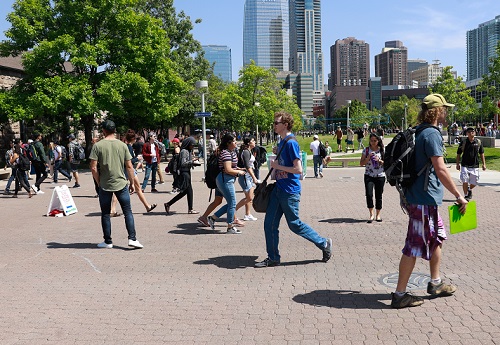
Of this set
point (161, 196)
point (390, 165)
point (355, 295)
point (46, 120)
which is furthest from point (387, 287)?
point (46, 120)

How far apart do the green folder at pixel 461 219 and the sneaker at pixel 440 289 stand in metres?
0.59

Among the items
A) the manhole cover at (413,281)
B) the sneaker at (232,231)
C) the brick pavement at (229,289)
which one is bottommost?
the brick pavement at (229,289)

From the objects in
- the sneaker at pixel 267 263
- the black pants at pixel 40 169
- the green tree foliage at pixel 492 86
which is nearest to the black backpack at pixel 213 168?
the sneaker at pixel 267 263

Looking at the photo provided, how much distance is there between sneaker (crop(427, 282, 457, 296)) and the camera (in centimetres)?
522

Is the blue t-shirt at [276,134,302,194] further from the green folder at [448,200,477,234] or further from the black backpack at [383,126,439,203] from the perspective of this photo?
the green folder at [448,200,477,234]

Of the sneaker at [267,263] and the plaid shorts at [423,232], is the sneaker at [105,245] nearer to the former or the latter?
the sneaker at [267,263]

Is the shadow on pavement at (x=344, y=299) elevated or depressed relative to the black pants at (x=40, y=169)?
depressed

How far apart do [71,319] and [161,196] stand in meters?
10.7

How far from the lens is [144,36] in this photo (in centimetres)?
3044

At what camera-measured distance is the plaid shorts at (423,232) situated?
4918 mm

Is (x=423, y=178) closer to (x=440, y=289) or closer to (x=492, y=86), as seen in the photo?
(x=440, y=289)

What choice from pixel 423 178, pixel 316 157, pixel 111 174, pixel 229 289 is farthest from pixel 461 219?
pixel 316 157

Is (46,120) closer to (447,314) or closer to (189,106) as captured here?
(189,106)

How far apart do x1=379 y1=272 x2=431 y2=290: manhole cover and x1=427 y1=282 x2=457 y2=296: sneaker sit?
36 cm
